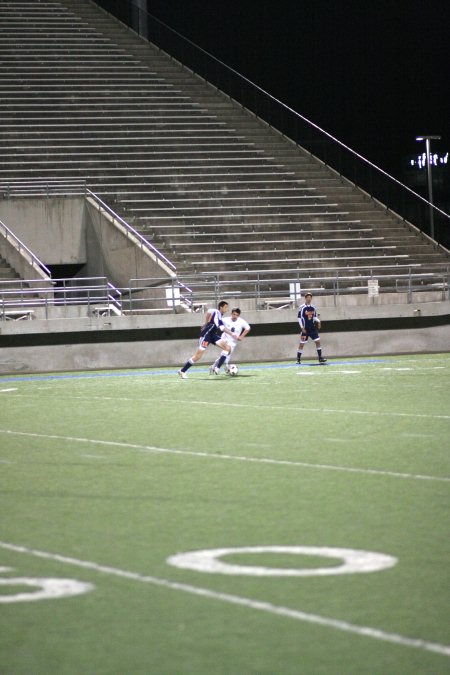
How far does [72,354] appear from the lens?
91.6 feet

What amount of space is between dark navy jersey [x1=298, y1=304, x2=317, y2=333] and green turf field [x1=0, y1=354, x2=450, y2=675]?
11394 millimetres

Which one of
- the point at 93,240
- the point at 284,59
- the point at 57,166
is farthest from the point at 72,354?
the point at 284,59

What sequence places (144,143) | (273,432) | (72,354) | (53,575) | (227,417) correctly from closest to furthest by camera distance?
(53,575)
(273,432)
(227,417)
(72,354)
(144,143)

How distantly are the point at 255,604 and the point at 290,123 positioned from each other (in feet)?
126

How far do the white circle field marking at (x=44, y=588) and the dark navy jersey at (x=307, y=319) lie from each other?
20.6 meters

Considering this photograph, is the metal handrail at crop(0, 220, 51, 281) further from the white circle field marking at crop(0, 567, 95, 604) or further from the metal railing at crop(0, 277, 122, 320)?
the white circle field marking at crop(0, 567, 95, 604)

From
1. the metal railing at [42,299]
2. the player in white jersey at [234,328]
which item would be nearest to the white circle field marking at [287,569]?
the player in white jersey at [234,328]

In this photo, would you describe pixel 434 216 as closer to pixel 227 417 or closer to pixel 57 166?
pixel 57 166

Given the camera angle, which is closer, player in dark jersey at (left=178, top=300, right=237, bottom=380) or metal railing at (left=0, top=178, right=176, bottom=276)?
player in dark jersey at (left=178, top=300, right=237, bottom=380)

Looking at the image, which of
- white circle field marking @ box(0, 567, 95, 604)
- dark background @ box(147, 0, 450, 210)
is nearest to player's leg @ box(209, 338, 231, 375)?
white circle field marking @ box(0, 567, 95, 604)

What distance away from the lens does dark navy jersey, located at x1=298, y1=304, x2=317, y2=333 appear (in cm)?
2662

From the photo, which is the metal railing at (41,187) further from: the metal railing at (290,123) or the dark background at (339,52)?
the dark background at (339,52)

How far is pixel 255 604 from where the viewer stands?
570cm

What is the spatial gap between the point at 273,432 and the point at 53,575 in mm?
7214
